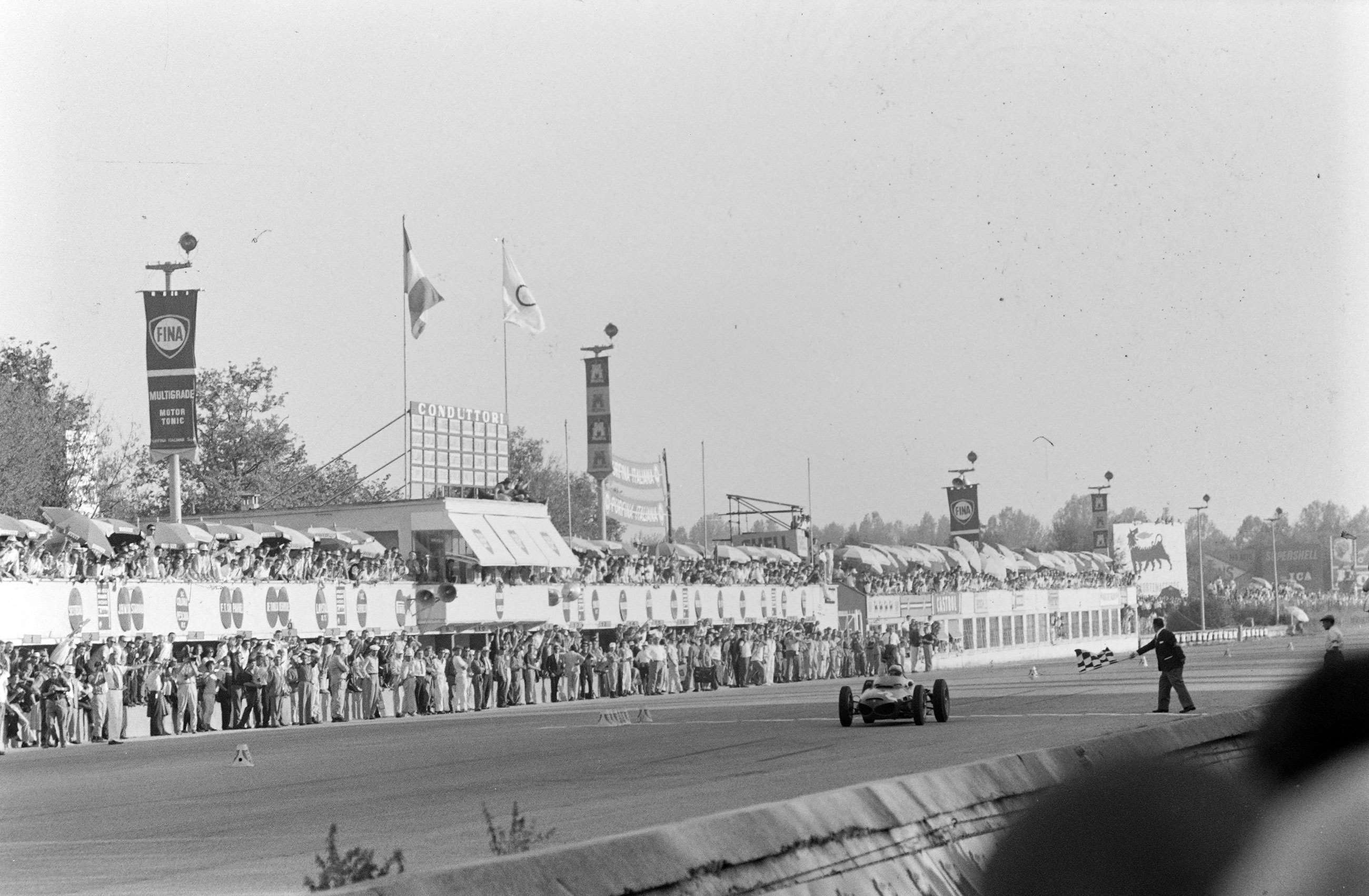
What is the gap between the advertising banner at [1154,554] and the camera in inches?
4624

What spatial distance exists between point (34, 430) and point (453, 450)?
16.2m

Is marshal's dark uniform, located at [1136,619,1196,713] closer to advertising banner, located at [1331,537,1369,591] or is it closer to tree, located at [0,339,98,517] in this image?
advertising banner, located at [1331,537,1369,591]

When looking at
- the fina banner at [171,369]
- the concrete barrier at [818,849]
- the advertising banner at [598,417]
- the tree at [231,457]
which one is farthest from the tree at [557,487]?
the concrete barrier at [818,849]

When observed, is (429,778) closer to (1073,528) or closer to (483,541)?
(483,541)

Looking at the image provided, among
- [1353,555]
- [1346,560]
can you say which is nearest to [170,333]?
[1353,555]

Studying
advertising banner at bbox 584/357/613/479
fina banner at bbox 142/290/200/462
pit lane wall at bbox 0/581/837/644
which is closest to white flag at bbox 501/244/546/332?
advertising banner at bbox 584/357/613/479

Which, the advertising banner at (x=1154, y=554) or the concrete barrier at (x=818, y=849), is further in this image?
the advertising banner at (x=1154, y=554)

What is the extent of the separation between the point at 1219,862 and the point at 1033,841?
36.0 inches

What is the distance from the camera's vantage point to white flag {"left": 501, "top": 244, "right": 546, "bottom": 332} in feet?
163

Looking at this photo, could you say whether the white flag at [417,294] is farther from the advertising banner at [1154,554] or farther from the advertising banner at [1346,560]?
the advertising banner at [1154,554]

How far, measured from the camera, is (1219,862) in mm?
6203

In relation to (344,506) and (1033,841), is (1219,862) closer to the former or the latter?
(1033,841)

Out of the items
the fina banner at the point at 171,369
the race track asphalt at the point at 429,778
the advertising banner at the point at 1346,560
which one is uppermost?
the fina banner at the point at 171,369

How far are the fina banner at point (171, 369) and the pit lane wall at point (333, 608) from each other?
3239mm
